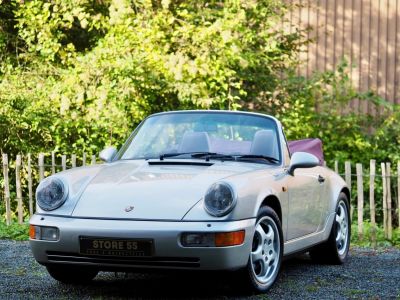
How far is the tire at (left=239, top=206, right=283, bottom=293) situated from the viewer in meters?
6.31

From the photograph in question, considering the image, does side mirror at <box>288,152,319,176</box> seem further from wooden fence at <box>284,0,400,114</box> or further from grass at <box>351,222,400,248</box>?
wooden fence at <box>284,0,400,114</box>

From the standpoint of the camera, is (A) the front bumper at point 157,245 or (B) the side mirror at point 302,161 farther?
(B) the side mirror at point 302,161

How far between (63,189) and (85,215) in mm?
328

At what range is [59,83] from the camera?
13508 millimetres

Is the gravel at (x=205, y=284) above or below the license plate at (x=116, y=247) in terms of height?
below

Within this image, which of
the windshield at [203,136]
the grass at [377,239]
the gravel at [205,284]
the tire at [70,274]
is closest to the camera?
the gravel at [205,284]

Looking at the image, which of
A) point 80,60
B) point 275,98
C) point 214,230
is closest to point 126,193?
point 214,230

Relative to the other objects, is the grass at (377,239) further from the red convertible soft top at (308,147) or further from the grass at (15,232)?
the grass at (15,232)

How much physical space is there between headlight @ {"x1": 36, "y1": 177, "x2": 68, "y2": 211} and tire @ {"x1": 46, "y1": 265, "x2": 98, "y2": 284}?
0.50 meters

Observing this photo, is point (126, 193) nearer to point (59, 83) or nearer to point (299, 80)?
point (59, 83)

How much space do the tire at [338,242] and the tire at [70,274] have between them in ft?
7.26

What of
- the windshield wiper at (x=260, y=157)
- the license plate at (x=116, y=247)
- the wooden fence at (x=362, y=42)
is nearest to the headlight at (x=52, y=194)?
the license plate at (x=116, y=247)

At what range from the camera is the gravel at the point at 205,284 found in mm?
6414

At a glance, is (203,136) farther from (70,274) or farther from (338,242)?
(338,242)
